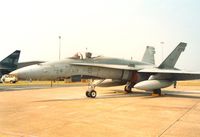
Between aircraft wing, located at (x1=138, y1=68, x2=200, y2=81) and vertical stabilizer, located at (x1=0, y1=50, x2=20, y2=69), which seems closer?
aircraft wing, located at (x1=138, y1=68, x2=200, y2=81)

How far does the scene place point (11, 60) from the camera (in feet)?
118

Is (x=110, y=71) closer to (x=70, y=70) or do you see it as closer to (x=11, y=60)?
(x=70, y=70)

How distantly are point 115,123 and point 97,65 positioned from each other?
8.02m

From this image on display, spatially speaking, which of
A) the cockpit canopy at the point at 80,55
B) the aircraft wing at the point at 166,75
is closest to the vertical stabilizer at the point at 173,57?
the aircraft wing at the point at 166,75

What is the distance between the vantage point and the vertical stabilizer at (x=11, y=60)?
35.2 m

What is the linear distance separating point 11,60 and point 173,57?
25.6 metres

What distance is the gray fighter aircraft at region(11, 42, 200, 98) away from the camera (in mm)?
12328

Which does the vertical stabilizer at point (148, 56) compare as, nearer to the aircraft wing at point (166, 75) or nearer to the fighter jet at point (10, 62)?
the aircraft wing at point (166, 75)

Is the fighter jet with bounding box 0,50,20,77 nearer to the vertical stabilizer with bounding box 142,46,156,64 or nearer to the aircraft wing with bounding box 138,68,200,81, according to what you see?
the vertical stabilizer with bounding box 142,46,156,64

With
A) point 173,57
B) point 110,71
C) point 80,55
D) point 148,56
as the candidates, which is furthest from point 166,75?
point 148,56

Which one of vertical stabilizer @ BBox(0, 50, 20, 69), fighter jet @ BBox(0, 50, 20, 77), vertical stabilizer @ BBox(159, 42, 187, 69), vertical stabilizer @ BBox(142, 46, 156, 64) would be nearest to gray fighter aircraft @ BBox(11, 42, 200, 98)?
vertical stabilizer @ BBox(159, 42, 187, 69)

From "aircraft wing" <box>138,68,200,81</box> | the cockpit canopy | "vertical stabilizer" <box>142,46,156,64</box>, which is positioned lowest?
"aircraft wing" <box>138,68,200,81</box>

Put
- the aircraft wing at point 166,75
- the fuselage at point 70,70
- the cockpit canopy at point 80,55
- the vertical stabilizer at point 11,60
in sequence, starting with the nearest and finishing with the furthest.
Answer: the fuselage at point 70,70
the cockpit canopy at point 80,55
the aircraft wing at point 166,75
the vertical stabilizer at point 11,60

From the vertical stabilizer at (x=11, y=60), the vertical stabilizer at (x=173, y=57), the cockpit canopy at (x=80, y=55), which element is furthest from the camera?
the vertical stabilizer at (x=11, y=60)
